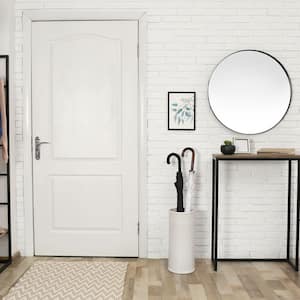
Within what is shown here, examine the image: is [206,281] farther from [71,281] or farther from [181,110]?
[181,110]

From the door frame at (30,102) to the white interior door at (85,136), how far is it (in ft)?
0.13

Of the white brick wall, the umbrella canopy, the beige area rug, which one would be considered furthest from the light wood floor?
the umbrella canopy

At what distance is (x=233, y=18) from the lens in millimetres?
3467

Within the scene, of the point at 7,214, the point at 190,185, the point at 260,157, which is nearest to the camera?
the point at 260,157

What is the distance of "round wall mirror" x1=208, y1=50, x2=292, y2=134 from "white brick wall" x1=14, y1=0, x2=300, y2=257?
77 millimetres

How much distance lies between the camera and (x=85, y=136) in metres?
3.54

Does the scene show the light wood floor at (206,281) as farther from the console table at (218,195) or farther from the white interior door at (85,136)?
the white interior door at (85,136)

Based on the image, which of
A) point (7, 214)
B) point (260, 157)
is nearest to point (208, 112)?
point (260, 157)

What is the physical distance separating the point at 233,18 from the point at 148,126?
44.9 inches

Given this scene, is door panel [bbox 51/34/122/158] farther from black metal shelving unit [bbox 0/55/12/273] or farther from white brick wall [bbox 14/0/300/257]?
black metal shelving unit [bbox 0/55/12/273]

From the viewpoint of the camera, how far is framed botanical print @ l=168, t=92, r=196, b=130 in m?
3.50

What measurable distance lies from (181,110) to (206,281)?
138cm

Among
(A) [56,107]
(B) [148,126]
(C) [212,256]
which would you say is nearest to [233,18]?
(B) [148,126]

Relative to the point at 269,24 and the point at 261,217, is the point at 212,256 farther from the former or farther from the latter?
the point at 269,24
